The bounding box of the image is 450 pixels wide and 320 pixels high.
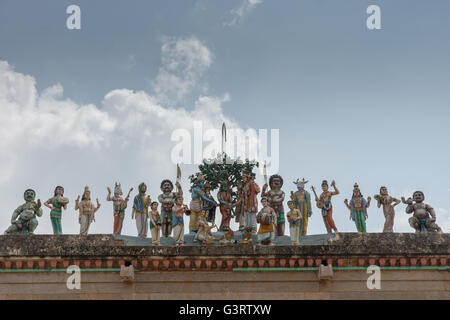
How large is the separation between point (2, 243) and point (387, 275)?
36.7 feet

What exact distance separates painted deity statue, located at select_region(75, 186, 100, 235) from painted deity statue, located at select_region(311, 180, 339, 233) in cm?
815

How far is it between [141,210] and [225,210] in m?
3.15

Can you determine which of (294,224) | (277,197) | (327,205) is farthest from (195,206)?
(327,205)

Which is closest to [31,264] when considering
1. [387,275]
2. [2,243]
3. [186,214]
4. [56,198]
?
[2,243]

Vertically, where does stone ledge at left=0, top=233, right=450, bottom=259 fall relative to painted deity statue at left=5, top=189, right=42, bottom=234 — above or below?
below

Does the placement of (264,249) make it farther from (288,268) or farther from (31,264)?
(31,264)

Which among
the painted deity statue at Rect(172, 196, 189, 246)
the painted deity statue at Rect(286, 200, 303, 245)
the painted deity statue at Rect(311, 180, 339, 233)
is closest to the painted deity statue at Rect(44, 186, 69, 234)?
the painted deity statue at Rect(172, 196, 189, 246)

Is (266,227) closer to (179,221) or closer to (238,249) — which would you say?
(238,249)

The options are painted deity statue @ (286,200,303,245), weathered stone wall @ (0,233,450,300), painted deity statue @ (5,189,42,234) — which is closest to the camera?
weathered stone wall @ (0,233,450,300)

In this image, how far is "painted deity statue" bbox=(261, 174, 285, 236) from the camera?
58.1ft

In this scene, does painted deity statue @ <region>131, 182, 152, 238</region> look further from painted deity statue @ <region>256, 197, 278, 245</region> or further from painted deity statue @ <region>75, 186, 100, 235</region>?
painted deity statue @ <region>256, 197, 278, 245</region>

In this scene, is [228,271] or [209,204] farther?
[209,204]

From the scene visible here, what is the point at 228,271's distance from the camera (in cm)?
1477
